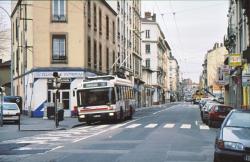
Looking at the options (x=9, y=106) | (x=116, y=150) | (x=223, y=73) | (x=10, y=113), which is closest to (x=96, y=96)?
(x=10, y=113)

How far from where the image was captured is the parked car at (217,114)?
1253 inches

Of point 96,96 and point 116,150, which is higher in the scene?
point 96,96

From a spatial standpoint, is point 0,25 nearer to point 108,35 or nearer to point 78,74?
point 78,74

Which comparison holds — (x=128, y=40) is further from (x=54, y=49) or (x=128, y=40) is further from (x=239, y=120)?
(x=239, y=120)

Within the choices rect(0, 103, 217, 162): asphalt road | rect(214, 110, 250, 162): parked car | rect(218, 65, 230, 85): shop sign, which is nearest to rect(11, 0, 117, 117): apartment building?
rect(218, 65, 230, 85): shop sign

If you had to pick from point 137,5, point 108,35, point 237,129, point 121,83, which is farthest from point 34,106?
point 137,5

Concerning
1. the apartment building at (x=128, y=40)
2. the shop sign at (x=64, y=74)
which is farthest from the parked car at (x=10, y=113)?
the apartment building at (x=128, y=40)

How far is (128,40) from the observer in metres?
74.9

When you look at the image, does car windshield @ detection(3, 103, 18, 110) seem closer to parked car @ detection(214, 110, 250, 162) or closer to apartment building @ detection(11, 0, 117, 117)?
apartment building @ detection(11, 0, 117, 117)

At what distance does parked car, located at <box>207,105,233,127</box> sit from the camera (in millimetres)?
31828

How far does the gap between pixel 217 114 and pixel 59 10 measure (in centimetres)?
1908

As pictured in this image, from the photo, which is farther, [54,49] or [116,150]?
[54,49]

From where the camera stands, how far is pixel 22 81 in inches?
1962

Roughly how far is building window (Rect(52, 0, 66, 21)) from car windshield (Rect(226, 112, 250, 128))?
33.6 metres
